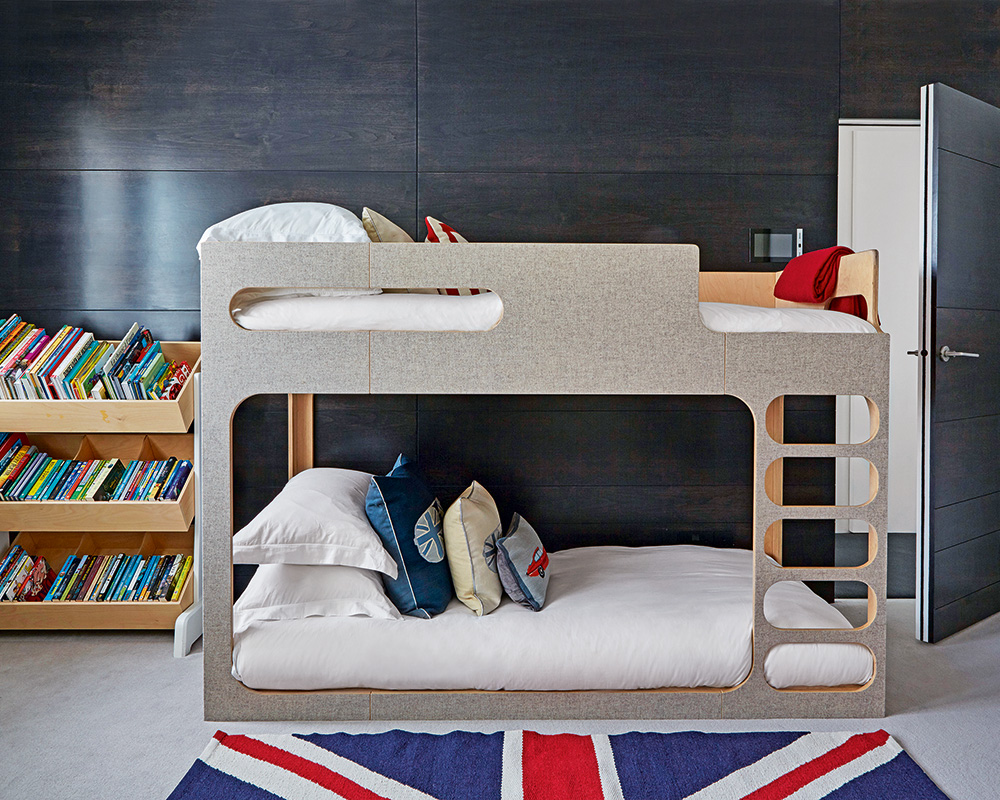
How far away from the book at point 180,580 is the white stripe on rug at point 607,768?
150cm

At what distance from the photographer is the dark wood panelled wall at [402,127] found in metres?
2.70

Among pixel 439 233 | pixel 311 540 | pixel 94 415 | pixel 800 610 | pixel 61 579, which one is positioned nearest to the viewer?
pixel 311 540

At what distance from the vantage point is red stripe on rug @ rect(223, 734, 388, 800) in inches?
61.7

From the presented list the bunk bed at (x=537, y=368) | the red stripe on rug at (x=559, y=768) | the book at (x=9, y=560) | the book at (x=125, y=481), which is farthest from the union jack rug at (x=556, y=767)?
the book at (x=9, y=560)

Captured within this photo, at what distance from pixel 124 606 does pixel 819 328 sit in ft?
7.67

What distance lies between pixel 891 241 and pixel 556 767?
2359 millimetres

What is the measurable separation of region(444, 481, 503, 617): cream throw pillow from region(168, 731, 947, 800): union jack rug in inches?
13.9

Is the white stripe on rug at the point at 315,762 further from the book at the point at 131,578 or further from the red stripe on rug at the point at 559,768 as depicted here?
the book at the point at 131,578

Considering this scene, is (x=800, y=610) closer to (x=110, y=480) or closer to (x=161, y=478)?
(x=161, y=478)

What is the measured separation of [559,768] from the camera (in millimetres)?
1657

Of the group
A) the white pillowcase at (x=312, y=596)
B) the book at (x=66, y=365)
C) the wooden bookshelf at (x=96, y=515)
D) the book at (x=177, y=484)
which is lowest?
the white pillowcase at (x=312, y=596)

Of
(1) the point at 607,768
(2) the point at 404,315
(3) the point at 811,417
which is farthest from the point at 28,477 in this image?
(3) the point at 811,417

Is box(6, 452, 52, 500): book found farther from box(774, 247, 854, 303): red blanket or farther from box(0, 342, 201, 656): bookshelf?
A: box(774, 247, 854, 303): red blanket

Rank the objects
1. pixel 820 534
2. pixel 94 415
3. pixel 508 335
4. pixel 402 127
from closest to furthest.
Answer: pixel 508 335 → pixel 94 415 → pixel 402 127 → pixel 820 534
